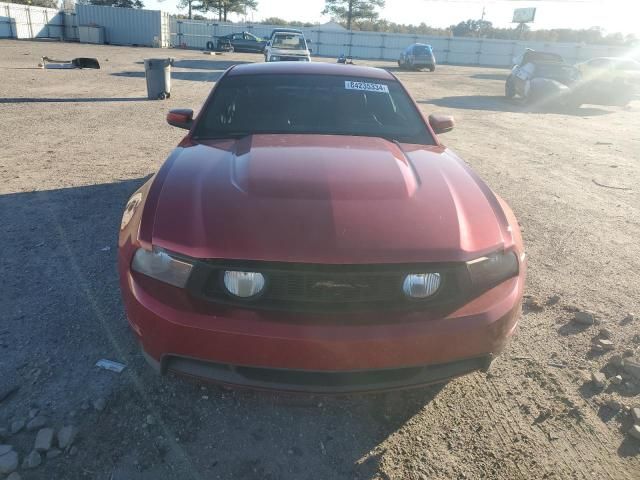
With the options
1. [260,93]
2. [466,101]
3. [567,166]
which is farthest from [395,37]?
[260,93]

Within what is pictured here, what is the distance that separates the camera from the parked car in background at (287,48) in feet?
51.9

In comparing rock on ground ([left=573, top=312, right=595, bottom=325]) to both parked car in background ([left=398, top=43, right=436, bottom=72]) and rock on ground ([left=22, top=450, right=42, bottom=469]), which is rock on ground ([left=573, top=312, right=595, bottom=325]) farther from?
parked car in background ([left=398, top=43, right=436, bottom=72])

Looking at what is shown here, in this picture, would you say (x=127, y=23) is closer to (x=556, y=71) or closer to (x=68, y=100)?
(x=68, y=100)

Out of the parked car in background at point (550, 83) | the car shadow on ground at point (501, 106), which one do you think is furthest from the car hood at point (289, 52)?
the parked car in background at point (550, 83)

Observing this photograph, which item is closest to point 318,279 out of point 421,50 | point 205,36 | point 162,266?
point 162,266

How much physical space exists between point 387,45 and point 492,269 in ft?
150

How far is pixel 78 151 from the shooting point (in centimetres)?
670

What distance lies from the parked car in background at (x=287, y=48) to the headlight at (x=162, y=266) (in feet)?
48.7

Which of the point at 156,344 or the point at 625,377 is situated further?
the point at 625,377

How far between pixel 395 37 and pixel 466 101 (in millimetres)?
31032

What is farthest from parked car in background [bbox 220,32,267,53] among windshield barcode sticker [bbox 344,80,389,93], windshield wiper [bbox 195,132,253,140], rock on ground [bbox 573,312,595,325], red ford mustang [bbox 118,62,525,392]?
red ford mustang [bbox 118,62,525,392]

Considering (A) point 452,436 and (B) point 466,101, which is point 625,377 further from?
(B) point 466,101

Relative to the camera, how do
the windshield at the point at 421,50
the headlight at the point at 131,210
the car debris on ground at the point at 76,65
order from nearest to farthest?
the headlight at the point at 131,210, the car debris on ground at the point at 76,65, the windshield at the point at 421,50

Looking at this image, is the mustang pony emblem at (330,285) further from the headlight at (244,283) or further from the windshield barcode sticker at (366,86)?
the windshield barcode sticker at (366,86)
